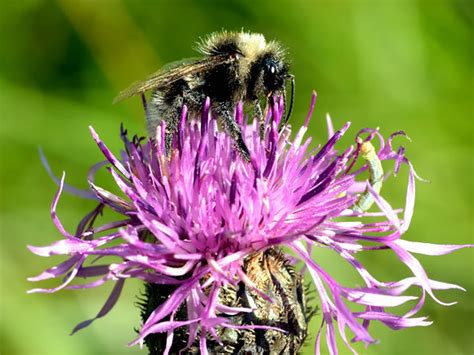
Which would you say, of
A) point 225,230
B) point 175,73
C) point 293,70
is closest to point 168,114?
point 175,73

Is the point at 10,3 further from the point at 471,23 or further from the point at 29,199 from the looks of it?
the point at 471,23

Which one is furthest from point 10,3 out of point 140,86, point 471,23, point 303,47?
point 471,23

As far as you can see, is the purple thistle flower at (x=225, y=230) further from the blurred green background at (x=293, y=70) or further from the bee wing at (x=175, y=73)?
the blurred green background at (x=293, y=70)

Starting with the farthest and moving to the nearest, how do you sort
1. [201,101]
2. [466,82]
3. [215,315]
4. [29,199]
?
[466,82] < [29,199] < [201,101] < [215,315]

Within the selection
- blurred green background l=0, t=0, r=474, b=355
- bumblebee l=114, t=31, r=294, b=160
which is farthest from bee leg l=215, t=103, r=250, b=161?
blurred green background l=0, t=0, r=474, b=355

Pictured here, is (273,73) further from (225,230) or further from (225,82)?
(225,230)

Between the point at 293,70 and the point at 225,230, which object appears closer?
the point at 225,230
